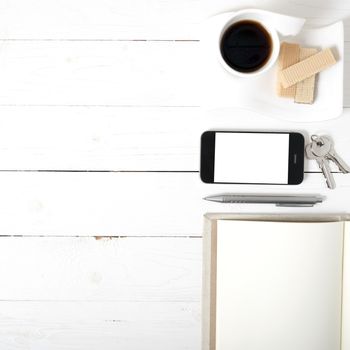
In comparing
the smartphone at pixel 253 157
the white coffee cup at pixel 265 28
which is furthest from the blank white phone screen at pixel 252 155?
the white coffee cup at pixel 265 28

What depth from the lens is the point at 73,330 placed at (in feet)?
2.10

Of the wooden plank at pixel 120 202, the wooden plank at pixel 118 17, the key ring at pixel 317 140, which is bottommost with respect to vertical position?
the wooden plank at pixel 120 202

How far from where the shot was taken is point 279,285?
596 mm

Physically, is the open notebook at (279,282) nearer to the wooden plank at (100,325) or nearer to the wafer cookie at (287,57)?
the wooden plank at (100,325)

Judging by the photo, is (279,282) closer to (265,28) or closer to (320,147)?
(320,147)

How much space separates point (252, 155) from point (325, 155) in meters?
0.10

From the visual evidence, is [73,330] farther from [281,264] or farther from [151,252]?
[281,264]

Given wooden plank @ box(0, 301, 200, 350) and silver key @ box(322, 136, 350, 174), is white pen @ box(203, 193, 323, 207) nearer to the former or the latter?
silver key @ box(322, 136, 350, 174)

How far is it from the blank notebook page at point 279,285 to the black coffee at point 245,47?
0.20 m

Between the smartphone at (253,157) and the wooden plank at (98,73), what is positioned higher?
the wooden plank at (98,73)

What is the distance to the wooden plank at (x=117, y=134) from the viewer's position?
0.61 metres

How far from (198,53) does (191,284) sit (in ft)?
1.01

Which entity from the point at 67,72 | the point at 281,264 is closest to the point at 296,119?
the point at 281,264

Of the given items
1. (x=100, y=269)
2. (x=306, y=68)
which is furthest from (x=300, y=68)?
(x=100, y=269)
